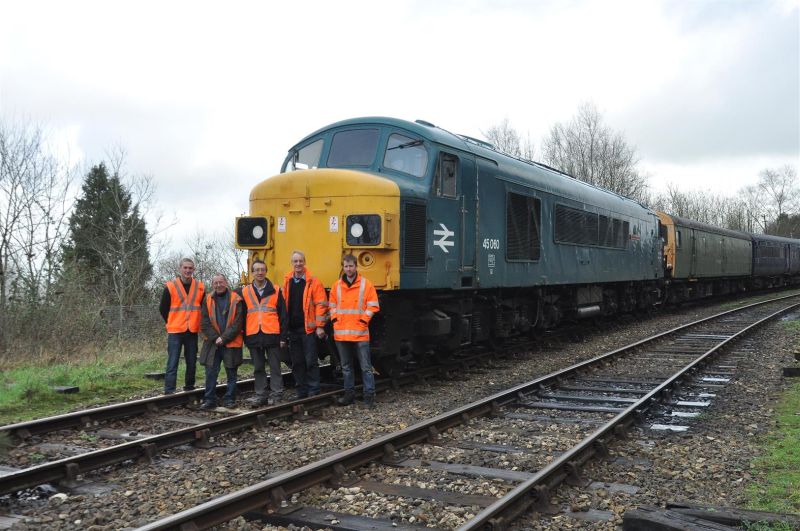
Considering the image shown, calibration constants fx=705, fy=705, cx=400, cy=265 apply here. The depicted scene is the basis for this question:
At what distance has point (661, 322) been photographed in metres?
20.2

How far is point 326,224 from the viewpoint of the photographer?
884 cm

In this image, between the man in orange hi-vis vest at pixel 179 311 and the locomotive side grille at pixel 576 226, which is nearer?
the man in orange hi-vis vest at pixel 179 311

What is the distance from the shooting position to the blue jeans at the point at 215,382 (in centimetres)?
830

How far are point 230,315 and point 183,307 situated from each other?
70 centimetres

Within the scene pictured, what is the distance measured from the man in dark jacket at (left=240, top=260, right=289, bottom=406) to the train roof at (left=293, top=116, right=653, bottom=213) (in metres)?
2.63

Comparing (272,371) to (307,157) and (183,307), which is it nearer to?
(183,307)

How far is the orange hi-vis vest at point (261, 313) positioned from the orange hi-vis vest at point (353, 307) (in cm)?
69

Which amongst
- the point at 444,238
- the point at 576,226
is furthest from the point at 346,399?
the point at 576,226

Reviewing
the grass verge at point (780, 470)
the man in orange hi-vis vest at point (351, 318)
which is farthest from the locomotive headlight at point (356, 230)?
the grass verge at point (780, 470)

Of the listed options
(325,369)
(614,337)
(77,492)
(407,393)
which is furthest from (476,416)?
(614,337)

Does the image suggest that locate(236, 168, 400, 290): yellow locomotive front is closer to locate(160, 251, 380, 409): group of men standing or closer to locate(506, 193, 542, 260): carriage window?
locate(160, 251, 380, 409): group of men standing

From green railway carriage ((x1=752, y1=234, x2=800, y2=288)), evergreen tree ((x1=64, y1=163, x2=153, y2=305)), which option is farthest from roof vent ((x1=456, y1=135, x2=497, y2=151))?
green railway carriage ((x1=752, y1=234, x2=800, y2=288))

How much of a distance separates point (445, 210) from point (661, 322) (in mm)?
12926

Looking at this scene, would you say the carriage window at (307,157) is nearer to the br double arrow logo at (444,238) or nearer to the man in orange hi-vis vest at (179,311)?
the br double arrow logo at (444,238)
